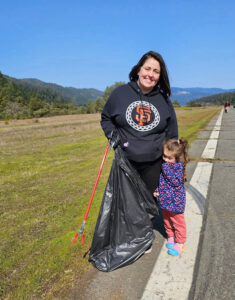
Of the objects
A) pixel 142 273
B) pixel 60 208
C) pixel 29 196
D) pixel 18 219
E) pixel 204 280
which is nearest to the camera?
pixel 204 280

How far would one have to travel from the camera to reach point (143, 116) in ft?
8.22

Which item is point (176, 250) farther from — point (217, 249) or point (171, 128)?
point (171, 128)

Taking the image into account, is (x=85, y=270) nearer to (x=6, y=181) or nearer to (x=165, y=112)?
(x=165, y=112)

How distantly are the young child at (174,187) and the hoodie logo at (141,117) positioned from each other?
0.87ft

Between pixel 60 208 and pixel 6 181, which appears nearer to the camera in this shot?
pixel 60 208

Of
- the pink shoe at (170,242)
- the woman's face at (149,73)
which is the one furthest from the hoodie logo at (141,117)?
the pink shoe at (170,242)

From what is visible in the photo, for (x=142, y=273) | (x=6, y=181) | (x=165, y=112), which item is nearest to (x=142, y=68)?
(x=165, y=112)

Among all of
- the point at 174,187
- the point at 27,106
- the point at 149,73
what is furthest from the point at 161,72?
the point at 27,106

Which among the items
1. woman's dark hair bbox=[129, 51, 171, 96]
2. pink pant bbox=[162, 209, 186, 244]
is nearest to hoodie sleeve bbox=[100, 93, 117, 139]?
woman's dark hair bbox=[129, 51, 171, 96]

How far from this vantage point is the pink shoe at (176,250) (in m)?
2.57

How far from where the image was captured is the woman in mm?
2516

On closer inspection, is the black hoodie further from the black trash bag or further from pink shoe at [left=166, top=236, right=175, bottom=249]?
pink shoe at [left=166, top=236, right=175, bottom=249]

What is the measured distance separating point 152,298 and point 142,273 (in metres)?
0.32

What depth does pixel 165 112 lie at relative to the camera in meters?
2.63
